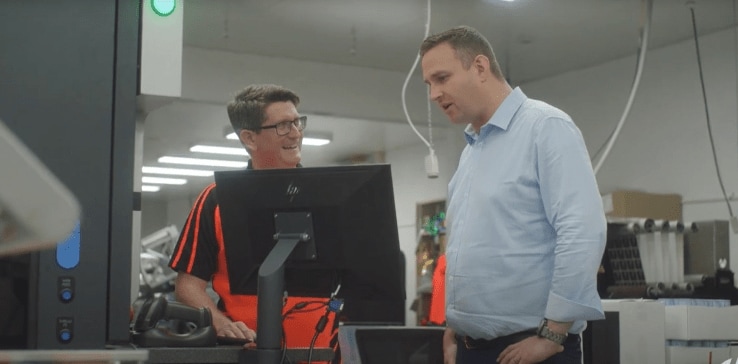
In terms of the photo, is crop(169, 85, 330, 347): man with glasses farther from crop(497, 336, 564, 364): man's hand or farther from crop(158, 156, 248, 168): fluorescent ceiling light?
crop(158, 156, 248, 168): fluorescent ceiling light

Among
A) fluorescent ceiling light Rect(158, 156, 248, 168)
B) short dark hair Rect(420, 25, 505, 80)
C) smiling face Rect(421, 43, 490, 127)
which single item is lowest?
smiling face Rect(421, 43, 490, 127)

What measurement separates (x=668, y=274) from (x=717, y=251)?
105 centimetres

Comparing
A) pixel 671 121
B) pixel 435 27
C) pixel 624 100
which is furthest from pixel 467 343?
pixel 624 100

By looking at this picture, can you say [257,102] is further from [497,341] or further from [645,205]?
[645,205]

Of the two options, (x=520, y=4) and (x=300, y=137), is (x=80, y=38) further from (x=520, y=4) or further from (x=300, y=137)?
(x=520, y=4)

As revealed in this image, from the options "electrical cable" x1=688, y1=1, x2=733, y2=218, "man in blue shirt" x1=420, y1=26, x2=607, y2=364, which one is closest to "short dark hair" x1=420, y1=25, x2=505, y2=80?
"man in blue shirt" x1=420, y1=26, x2=607, y2=364

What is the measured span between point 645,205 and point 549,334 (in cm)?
498

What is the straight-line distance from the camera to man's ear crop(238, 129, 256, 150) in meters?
2.40

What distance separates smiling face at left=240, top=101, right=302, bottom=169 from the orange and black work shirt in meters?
0.19

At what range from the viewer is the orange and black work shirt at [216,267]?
2191 mm

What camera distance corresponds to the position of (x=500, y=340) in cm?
190

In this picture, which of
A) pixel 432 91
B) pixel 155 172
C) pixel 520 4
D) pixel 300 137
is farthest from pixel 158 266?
pixel 155 172

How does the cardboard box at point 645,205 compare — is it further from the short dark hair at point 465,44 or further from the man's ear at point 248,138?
the short dark hair at point 465,44

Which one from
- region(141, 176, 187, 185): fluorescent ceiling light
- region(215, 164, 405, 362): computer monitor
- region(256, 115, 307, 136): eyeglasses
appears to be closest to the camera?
region(215, 164, 405, 362): computer monitor
